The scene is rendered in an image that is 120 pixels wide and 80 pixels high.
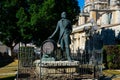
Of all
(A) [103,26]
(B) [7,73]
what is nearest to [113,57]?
(B) [7,73]

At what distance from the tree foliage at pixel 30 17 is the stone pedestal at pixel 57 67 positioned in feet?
40.1

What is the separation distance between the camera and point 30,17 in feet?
93.8

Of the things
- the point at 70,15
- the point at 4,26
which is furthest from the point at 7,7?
the point at 70,15

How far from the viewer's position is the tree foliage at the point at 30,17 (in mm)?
27547

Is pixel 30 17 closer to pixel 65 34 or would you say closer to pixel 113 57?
pixel 113 57

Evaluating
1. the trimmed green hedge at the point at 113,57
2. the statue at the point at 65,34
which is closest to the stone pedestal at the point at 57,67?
the statue at the point at 65,34

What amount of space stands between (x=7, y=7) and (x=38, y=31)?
3553 millimetres

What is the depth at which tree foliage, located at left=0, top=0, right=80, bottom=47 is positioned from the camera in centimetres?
2755

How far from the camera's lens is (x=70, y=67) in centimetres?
1524

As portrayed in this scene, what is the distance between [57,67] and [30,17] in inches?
555

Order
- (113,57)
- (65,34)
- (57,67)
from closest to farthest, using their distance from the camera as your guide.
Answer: (57,67) → (65,34) → (113,57)

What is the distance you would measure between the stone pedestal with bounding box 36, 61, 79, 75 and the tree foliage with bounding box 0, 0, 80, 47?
40.1 feet

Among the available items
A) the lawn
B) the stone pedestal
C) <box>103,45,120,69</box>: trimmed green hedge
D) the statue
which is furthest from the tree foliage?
the stone pedestal

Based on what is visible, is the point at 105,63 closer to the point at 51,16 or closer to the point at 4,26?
the point at 51,16
